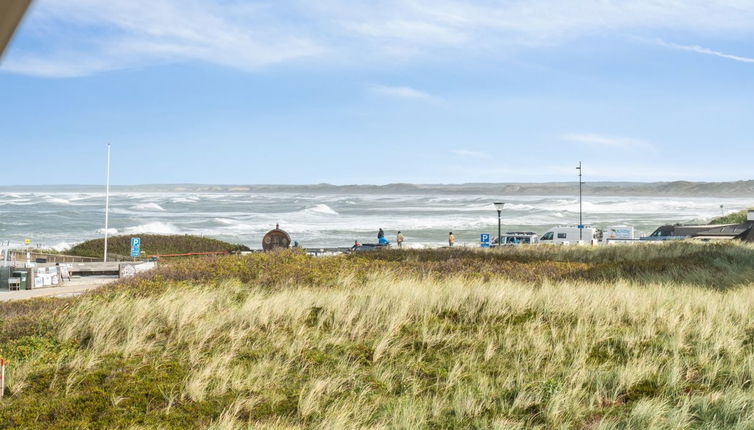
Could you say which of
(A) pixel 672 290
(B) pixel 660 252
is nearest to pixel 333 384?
(A) pixel 672 290

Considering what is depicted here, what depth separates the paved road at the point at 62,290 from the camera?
21648 mm

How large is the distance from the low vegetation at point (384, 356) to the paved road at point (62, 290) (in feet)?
18.9

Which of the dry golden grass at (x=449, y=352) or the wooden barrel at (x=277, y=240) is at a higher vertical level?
the wooden barrel at (x=277, y=240)

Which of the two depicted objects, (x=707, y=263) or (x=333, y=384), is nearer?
(x=333, y=384)

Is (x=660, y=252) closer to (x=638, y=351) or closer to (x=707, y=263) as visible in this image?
(x=707, y=263)

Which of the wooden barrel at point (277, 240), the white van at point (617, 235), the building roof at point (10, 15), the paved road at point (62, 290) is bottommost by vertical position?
the paved road at point (62, 290)

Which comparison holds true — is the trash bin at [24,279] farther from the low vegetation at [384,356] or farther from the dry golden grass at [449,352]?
the dry golden grass at [449,352]

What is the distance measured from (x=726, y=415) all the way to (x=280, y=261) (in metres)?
15.5

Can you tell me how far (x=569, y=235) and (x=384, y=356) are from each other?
40797 millimetres

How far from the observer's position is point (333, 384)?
27.9 ft

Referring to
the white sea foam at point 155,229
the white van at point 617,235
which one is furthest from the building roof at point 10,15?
the white sea foam at point 155,229

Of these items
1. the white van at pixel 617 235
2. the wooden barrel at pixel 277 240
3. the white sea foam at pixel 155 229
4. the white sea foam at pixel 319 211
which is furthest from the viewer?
the white sea foam at pixel 319 211

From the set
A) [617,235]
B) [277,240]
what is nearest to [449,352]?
[277,240]

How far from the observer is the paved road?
21.6 meters
